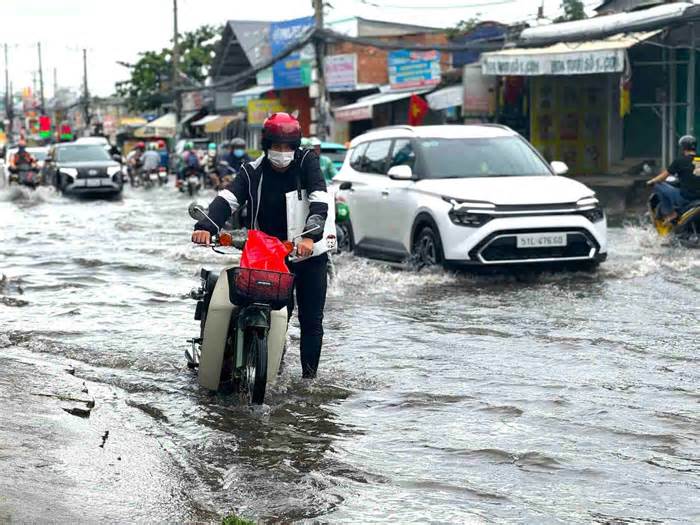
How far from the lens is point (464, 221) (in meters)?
12.0

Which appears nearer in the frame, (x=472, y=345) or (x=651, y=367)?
(x=651, y=367)

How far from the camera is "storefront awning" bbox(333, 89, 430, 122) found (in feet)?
113

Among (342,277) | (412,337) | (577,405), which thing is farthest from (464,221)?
(577,405)

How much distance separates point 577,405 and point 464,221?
5290mm

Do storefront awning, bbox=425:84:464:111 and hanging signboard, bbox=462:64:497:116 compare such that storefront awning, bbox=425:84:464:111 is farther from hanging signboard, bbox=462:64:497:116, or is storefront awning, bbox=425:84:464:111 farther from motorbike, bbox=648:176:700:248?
motorbike, bbox=648:176:700:248

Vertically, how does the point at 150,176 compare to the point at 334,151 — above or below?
below

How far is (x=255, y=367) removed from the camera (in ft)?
21.4

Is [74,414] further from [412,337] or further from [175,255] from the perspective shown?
[175,255]

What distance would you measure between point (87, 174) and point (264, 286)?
26.8 metres

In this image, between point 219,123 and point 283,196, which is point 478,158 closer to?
point 283,196

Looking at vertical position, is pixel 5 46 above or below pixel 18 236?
above

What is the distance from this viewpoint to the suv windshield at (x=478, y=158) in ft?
42.5

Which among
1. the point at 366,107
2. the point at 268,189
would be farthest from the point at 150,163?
the point at 268,189

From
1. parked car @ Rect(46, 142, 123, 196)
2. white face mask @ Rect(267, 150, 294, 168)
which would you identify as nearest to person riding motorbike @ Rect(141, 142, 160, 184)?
parked car @ Rect(46, 142, 123, 196)
